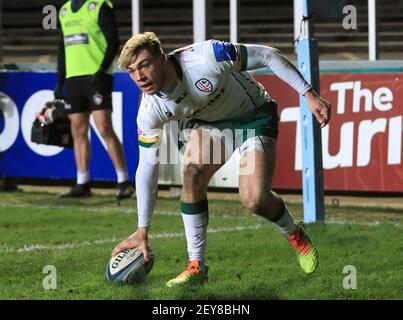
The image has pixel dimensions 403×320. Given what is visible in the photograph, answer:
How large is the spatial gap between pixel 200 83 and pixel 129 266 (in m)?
1.29

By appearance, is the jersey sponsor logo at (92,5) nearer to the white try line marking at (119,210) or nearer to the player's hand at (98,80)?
the player's hand at (98,80)

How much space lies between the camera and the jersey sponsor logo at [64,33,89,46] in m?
13.2

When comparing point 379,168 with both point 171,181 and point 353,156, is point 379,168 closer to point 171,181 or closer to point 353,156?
point 353,156

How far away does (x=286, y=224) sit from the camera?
321 inches

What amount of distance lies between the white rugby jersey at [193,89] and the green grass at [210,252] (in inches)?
28.7

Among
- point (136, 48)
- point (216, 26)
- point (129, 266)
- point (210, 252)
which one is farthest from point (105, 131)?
point (216, 26)

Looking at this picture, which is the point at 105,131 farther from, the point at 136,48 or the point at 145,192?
the point at 136,48

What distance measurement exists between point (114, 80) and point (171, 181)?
1.34 metres

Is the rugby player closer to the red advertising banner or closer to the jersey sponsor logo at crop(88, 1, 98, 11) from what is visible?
the red advertising banner

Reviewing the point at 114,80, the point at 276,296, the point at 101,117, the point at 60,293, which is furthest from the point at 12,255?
the point at 114,80

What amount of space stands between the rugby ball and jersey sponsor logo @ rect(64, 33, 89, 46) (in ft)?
18.6

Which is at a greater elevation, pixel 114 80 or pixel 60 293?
pixel 114 80

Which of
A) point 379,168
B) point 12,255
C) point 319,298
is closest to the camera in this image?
point 319,298

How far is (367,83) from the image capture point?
12.3 meters
